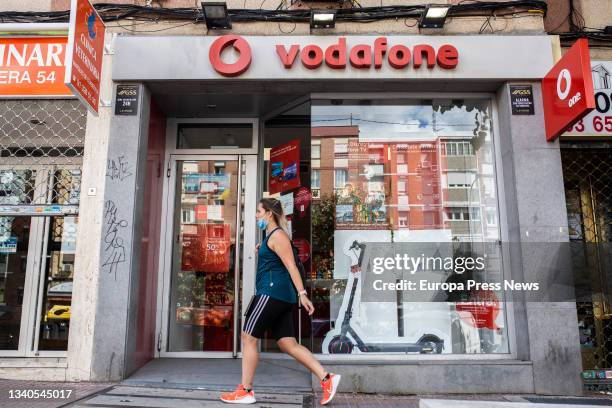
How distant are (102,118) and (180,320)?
281 centimetres

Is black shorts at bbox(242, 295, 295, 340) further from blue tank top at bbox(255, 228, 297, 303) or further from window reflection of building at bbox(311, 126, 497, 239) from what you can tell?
window reflection of building at bbox(311, 126, 497, 239)

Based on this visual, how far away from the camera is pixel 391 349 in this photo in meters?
5.18

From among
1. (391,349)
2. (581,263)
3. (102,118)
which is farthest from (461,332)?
(102,118)

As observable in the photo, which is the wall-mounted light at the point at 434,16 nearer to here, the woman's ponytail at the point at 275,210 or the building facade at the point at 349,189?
the building facade at the point at 349,189

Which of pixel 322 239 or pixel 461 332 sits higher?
pixel 322 239

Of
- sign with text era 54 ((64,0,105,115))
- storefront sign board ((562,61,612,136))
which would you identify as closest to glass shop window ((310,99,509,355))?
storefront sign board ((562,61,612,136))

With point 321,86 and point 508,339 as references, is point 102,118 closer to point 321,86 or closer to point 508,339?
point 321,86

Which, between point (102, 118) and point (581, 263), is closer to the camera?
point (102, 118)

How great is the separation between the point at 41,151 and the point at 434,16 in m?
4.99

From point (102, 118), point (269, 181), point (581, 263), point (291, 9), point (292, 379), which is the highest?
point (291, 9)

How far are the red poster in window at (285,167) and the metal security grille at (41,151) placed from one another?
245 centimetres

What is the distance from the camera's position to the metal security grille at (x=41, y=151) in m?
5.50

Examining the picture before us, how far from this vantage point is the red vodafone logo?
17.2ft

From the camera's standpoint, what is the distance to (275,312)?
3.97m
